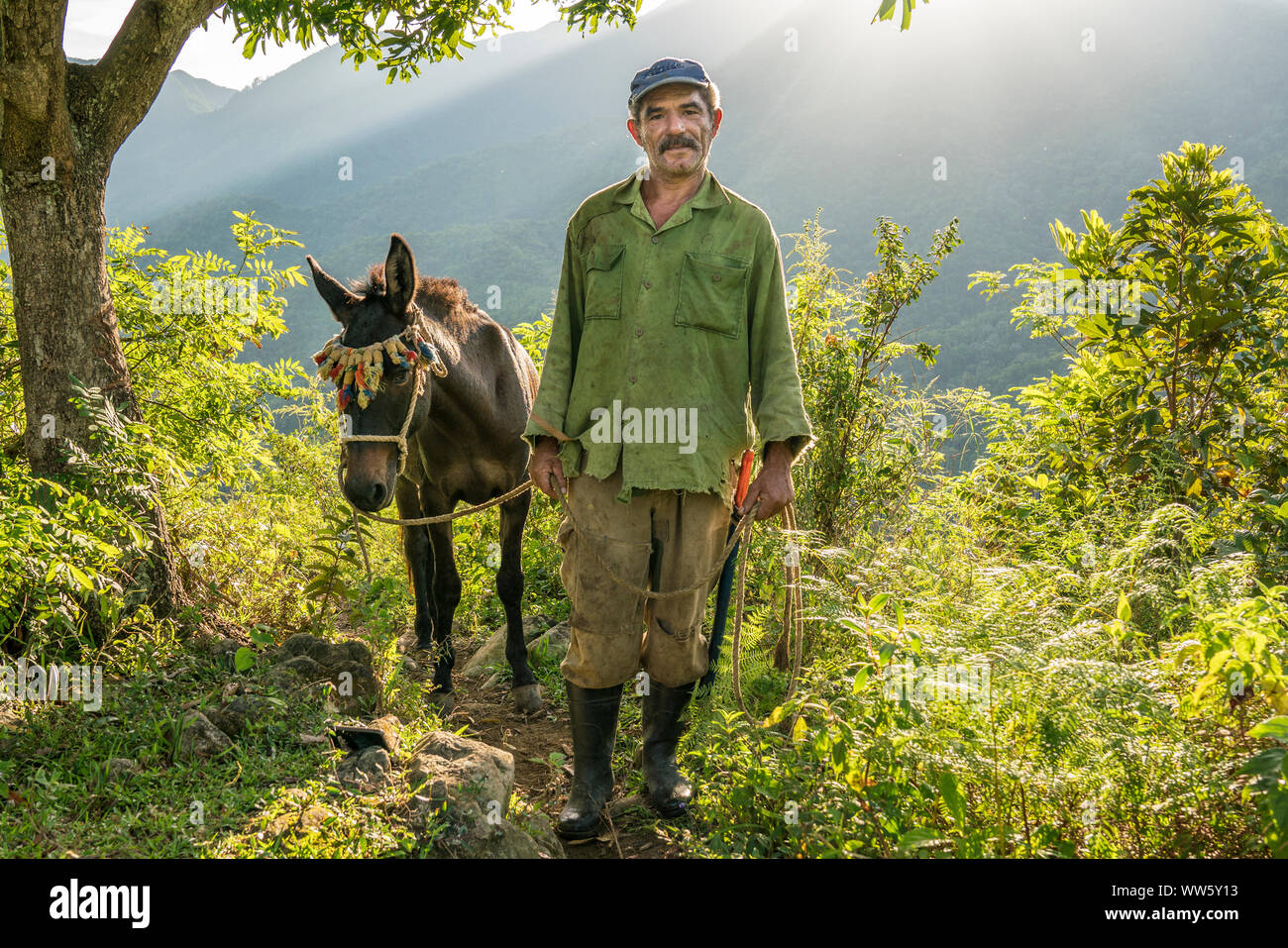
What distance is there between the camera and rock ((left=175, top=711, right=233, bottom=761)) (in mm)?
3338

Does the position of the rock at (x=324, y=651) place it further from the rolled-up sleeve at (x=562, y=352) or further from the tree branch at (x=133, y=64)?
the tree branch at (x=133, y=64)

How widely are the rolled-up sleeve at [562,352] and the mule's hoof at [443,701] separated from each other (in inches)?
80.7

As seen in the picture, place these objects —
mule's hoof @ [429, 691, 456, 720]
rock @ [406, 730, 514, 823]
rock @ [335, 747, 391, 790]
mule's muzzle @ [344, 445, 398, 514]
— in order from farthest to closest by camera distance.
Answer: mule's hoof @ [429, 691, 456, 720]
mule's muzzle @ [344, 445, 398, 514]
rock @ [335, 747, 391, 790]
rock @ [406, 730, 514, 823]

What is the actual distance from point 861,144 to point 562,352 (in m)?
72.8

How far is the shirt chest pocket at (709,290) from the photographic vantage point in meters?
3.24

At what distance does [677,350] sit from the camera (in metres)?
3.24

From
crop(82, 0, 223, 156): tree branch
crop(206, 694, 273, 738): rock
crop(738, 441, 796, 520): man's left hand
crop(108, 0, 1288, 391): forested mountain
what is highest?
crop(108, 0, 1288, 391): forested mountain

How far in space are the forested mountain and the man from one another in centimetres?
1361

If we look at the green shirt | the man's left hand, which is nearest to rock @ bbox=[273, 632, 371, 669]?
the green shirt

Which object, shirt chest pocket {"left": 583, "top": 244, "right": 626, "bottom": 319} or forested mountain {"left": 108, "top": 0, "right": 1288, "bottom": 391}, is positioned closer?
shirt chest pocket {"left": 583, "top": 244, "right": 626, "bottom": 319}

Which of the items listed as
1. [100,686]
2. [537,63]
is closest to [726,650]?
[100,686]

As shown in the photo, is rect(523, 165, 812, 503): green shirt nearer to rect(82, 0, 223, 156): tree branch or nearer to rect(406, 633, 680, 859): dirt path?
rect(406, 633, 680, 859): dirt path
